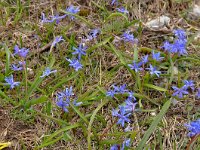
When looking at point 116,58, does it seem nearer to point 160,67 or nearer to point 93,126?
point 160,67

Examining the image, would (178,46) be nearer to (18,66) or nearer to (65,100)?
(65,100)

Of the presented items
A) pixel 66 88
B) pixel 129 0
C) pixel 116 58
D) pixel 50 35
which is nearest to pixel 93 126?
pixel 66 88

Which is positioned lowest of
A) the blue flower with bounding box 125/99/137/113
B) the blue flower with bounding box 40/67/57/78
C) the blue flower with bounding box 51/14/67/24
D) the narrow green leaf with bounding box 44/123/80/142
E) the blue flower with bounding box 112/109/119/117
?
Answer: the narrow green leaf with bounding box 44/123/80/142

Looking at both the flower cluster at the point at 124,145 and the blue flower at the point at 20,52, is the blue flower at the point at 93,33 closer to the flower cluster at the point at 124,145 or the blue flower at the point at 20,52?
the blue flower at the point at 20,52

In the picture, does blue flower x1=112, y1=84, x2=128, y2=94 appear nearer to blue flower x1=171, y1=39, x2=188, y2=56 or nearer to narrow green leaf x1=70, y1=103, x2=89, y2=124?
narrow green leaf x1=70, y1=103, x2=89, y2=124

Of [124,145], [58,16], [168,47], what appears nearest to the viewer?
[124,145]

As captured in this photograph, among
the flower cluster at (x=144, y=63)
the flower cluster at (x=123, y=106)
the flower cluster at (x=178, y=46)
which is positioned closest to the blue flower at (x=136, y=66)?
the flower cluster at (x=144, y=63)

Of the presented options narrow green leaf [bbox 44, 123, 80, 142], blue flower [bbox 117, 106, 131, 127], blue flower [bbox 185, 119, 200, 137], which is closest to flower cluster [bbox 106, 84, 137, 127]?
blue flower [bbox 117, 106, 131, 127]

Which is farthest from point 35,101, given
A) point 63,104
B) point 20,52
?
point 20,52
